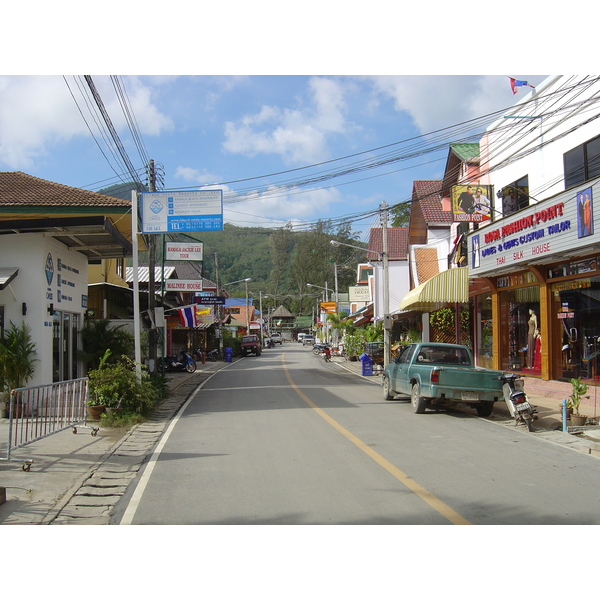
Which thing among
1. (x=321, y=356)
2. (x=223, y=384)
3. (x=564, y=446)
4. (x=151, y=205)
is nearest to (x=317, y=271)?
(x=321, y=356)

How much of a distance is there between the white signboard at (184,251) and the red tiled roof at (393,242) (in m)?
23.0

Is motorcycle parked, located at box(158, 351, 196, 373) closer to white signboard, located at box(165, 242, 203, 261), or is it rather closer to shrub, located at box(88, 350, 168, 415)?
white signboard, located at box(165, 242, 203, 261)

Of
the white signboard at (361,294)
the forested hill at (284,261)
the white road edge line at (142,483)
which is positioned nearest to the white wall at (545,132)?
the white road edge line at (142,483)

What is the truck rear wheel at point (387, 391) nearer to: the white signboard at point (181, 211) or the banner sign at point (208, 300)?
the white signboard at point (181, 211)

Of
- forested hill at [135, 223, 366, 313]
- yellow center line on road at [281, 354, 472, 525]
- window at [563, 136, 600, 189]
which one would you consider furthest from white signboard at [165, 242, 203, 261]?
forested hill at [135, 223, 366, 313]

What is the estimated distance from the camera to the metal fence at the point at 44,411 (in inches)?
364

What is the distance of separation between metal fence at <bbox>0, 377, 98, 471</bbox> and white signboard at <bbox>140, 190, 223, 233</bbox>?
573 centimetres

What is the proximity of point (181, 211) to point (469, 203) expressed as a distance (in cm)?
1041

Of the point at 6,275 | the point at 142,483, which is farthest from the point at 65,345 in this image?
the point at 142,483

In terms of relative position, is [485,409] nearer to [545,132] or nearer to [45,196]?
[545,132]

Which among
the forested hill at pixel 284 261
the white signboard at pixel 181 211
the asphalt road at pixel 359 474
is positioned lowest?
the asphalt road at pixel 359 474

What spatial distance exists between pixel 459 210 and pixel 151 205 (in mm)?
10797

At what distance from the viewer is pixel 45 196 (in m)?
16.8

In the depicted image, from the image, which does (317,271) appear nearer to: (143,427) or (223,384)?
(223,384)
